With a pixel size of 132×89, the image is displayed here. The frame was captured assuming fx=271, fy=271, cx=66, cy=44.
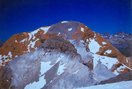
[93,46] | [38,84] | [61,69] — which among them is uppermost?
[93,46]

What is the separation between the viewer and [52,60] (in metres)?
2.91

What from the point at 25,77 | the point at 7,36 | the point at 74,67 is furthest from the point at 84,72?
the point at 7,36

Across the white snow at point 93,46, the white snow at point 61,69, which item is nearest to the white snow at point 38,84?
the white snow at point 61,69

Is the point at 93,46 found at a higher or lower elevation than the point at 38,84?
higher

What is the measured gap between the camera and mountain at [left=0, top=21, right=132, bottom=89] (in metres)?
2.89

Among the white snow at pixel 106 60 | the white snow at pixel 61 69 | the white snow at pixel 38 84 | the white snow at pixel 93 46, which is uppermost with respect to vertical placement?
the white snow at pixel 93 46

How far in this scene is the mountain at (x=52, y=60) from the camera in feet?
9.48

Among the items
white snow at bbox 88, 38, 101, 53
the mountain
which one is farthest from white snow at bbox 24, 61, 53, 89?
white snow at bbox 88, 38, 101, 53

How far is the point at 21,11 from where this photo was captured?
2953mm

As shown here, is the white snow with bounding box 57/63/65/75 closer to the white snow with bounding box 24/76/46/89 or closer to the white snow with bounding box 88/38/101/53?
the white snow with bounding box 24/76/46/89

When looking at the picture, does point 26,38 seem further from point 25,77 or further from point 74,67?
point 74,67

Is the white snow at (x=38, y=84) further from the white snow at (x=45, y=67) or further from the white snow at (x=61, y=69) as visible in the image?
the white snow at (x=61, y=69)

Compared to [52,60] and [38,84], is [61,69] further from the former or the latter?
[38,84]

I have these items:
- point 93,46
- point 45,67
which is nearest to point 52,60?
point 45,67
